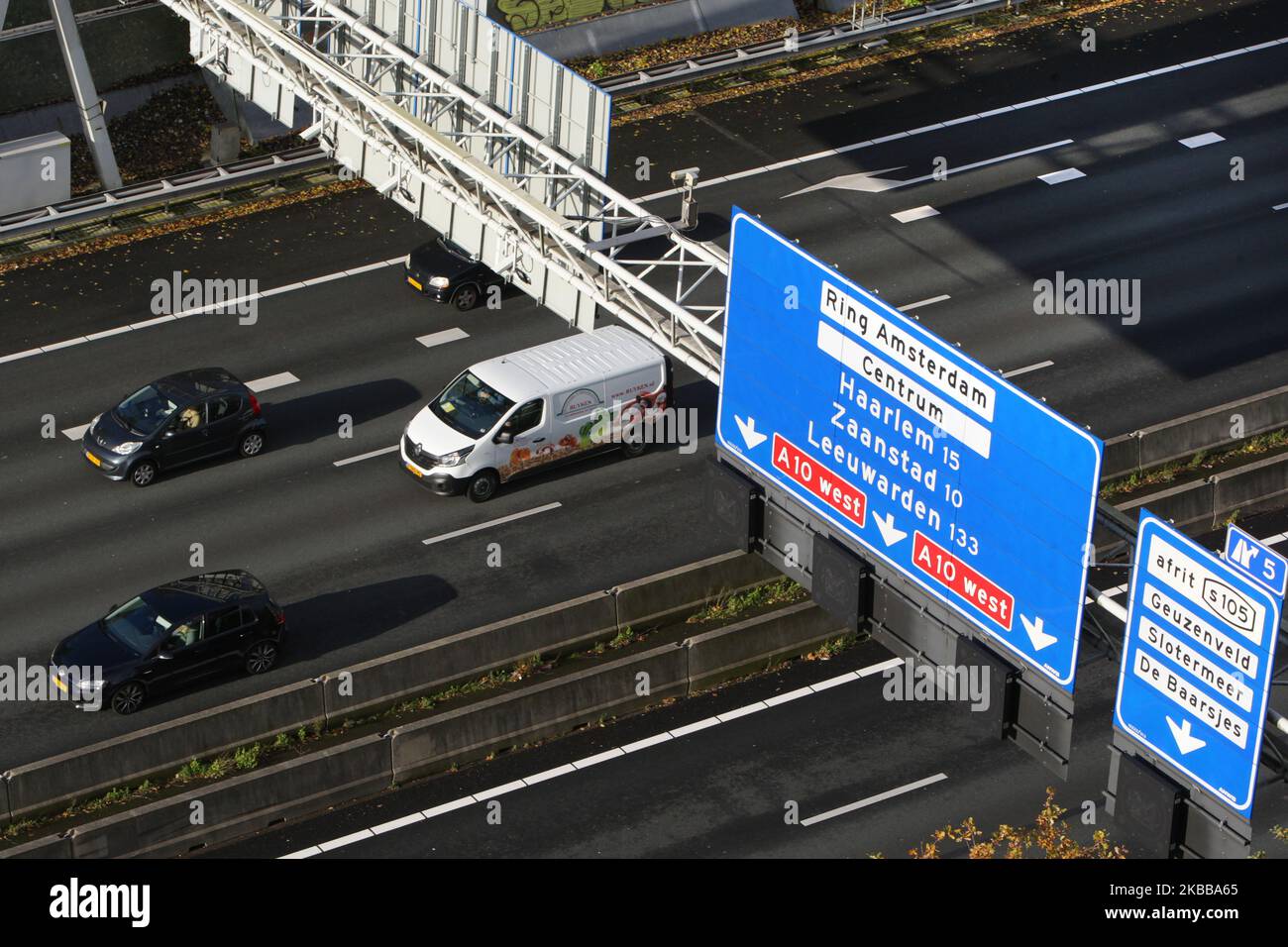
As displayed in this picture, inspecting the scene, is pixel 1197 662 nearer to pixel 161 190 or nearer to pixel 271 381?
pixel 271 381

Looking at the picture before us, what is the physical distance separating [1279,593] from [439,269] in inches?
1128

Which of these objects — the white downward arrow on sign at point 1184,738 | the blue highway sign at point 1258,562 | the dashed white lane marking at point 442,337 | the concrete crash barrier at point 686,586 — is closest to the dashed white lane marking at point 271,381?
the dashed white lane marking at point 442,337

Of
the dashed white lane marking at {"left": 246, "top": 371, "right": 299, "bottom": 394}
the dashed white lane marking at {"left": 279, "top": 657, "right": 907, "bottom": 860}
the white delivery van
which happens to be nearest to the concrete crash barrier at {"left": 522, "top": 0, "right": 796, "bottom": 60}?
the dashed white lane marking at {"left": 246, "top": 371, "right": 299, "bottom": 394}

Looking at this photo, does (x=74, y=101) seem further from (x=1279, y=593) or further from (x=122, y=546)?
(x=1279, y=593)

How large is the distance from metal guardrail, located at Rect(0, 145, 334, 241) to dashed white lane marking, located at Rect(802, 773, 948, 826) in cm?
2272

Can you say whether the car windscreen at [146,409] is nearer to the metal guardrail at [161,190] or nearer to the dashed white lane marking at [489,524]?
the dashed white lane marking at [489,524]

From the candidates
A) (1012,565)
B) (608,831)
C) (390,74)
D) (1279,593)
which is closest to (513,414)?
(390,74)

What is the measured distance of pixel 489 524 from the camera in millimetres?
41500

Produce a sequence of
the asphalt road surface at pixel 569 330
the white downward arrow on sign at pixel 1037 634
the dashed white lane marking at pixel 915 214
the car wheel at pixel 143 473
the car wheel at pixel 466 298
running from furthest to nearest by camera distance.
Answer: the dashed white lane marking at pixel 915 214
the car wheel at pixel 466 298
the car wheel at pixel 143 473
the asphalt road surface at pixel 569 330
the white downward arrow on sign at pixel 1037 634

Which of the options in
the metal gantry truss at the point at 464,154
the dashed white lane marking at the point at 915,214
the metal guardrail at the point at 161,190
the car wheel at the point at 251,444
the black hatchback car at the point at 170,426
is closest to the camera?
the metal gantry truss at the point at 464,154

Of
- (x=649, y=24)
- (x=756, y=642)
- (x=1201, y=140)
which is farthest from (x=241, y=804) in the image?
(x=1201, y=140)

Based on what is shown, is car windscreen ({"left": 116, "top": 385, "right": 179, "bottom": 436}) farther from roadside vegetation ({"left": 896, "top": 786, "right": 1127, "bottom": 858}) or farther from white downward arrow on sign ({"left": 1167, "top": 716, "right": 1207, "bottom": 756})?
white downward arrow on sign ({"left": 1167, "top": 716, "right": 1207, "bottom": 756})

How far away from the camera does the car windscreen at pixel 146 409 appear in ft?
138

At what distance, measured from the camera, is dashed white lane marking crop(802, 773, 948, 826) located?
34.5 m
